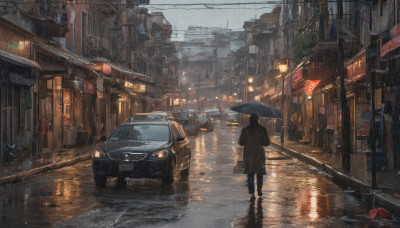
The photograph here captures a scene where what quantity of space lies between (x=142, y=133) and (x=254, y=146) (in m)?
3.69

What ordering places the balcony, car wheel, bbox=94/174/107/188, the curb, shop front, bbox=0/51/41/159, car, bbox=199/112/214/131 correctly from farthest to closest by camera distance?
1. car, bbox=199/112/214/131
2. the balcony
3. shop front, bbox=0/51/41/159
4. the curb
5. car wheel, bbox=94/174/107/188

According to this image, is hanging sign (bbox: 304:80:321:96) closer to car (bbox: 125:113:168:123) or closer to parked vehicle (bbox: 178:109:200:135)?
car (bbox: 125:113:168:123)

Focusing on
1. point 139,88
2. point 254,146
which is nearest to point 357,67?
point 254,146

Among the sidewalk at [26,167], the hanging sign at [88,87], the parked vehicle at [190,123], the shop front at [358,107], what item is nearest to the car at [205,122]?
the parked vehicle at [190,123]

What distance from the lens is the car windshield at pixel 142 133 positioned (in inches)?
580

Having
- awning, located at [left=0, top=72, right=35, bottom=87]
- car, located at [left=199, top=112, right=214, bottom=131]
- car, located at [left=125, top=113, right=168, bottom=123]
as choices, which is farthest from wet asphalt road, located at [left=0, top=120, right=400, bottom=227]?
car, located at [left=199, top=112, right=214, bottom=131]

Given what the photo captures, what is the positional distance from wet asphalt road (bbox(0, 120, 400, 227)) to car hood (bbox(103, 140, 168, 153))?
0.87 meters

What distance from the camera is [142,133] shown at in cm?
1494

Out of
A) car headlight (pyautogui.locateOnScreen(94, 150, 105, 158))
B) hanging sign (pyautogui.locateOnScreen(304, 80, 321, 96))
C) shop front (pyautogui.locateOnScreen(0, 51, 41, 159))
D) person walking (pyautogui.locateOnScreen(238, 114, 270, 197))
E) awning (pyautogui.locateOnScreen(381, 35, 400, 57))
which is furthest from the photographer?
hanging sign (pyautogui.locateOnScreen(304, 80, 321, 96))

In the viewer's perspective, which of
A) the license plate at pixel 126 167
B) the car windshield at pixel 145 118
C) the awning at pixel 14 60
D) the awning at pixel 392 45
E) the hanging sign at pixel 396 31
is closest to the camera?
the license plate at pixel 126 167

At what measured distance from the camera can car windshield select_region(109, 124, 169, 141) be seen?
14.7m

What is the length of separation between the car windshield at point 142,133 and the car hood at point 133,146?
45 cm

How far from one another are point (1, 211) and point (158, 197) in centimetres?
310

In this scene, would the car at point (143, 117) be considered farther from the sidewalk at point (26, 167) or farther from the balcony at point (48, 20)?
the balcony at point (48, 20)
